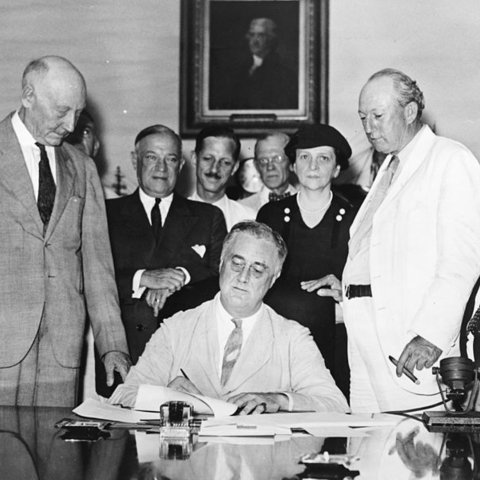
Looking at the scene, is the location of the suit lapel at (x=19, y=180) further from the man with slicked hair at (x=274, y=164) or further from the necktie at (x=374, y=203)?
the man with slicked hair at (x=274, y=164)

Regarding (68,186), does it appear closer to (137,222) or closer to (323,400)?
(137,222)

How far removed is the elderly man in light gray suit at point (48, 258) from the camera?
3736 millimetres

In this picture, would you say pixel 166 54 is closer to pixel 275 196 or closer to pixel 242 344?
pixel 275 196

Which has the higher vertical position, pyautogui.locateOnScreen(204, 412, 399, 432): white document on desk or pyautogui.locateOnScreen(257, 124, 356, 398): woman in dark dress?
pyautogui.locateOnScreen(257, 124, 356, 398): woman in dark dress

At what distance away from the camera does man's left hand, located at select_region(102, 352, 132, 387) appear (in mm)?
3725

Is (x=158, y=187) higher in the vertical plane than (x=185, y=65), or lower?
lower

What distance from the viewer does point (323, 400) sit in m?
3.25

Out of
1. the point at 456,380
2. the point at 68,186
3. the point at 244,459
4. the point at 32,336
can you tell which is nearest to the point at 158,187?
the point at 68,186

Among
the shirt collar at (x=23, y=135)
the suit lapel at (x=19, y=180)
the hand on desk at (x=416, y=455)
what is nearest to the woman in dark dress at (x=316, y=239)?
the suit lapel at (x=19, y=180)

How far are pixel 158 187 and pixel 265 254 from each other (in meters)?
1.38

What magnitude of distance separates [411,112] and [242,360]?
1.22m

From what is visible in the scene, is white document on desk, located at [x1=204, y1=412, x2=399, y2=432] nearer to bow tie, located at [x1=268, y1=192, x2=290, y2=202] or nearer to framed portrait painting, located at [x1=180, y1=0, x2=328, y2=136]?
bow tie, located at [x1=268, y1=192, x2=290, y2=202]

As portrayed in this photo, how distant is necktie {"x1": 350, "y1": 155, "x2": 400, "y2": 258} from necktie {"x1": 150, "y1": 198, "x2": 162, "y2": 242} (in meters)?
1.17

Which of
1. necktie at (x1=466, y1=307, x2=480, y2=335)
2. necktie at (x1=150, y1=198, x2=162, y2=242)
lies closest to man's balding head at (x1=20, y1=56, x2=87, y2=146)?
necktie at (x1=150, y1=198, x2=162, y2=242)
